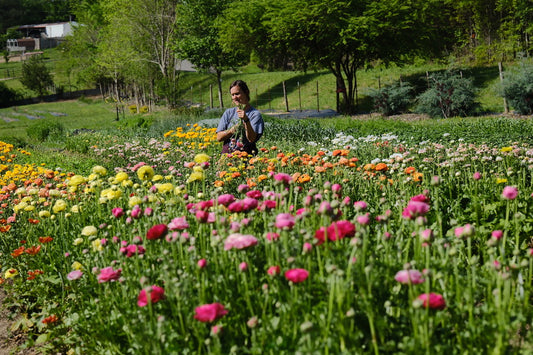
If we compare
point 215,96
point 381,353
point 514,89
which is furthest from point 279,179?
point 215,96

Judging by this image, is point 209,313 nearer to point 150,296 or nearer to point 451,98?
point 150,296

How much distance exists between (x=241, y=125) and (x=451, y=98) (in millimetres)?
13574

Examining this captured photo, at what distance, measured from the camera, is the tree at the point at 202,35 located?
27172 mm

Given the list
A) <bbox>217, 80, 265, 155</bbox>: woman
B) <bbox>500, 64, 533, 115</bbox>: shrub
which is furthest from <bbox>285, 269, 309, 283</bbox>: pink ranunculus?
<bbox>500, 64, 533, 115</bbox>: shrub

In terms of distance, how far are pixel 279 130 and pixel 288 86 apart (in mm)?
22373

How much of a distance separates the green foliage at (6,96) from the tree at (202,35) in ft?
95.3

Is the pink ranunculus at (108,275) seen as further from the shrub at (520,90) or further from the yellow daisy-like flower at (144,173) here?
the shrub at (520,90)

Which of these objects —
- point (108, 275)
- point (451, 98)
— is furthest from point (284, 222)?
point (451, 98)

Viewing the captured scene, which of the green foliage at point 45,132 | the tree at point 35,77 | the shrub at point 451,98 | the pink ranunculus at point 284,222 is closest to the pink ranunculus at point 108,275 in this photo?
the pink ranunculus at point 284,222

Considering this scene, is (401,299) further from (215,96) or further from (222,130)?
(215,96)

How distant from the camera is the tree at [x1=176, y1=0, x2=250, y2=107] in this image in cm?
2717

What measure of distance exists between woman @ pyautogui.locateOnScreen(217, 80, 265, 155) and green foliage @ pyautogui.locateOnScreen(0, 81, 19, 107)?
166 feet

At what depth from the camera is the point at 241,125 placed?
5.03m

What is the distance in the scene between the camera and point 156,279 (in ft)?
7.44
